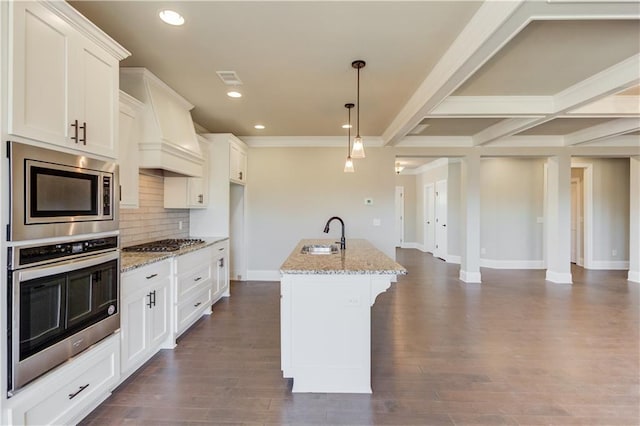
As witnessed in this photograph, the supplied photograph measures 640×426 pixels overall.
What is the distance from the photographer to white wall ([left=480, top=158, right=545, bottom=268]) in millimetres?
6836

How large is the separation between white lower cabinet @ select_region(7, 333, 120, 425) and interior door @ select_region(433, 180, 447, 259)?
7335 millimetres

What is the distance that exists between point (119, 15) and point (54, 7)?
61 centimetres

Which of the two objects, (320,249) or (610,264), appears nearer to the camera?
(320,249)

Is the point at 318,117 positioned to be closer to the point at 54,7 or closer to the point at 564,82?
the point at 564,82

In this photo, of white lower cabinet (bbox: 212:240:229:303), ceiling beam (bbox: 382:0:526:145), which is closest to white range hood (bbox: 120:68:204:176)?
white lower cabinet (bbox: 212:240:229:303)

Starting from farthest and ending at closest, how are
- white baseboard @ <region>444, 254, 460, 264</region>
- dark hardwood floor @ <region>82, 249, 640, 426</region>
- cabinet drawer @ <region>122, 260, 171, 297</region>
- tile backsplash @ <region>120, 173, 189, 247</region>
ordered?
1. white baseboard @ <region>444, 254, 460, 264</region>
2. tile backsplash @ <region>120, 173, 189, 247</region>
3. cabinet drawer @ <region>122, 260, 171, 297</region>
4. dark hardwood floor @ <region>82, 249, 640, 426</region>

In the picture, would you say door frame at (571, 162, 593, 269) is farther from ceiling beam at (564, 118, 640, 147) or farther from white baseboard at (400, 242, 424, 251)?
white baseboard at (400, 242, 424, 251)

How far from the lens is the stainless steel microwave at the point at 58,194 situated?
144cm

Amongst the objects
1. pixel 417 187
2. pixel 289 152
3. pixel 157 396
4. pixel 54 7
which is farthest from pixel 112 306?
pixel 417 187

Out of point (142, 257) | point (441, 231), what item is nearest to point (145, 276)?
point (142, 257)

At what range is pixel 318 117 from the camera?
14.5 feet

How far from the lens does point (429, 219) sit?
9.21 meters

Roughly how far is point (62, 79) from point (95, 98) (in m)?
0.24

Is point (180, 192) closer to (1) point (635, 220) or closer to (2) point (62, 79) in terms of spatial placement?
(2) point (62, 79)
